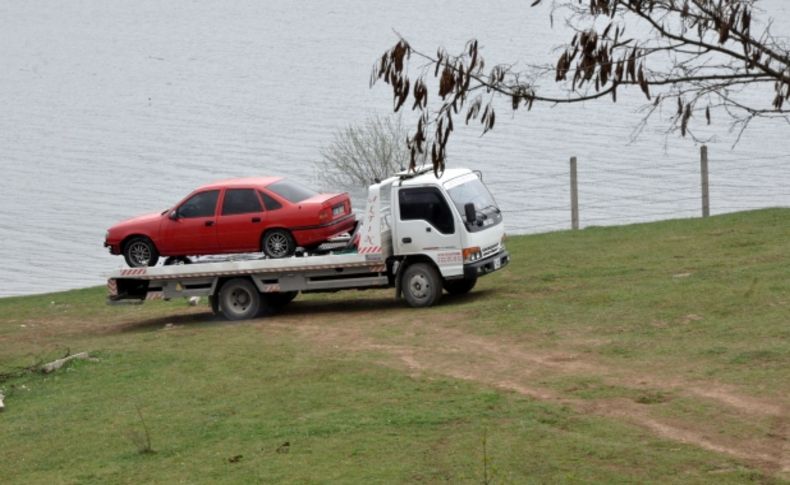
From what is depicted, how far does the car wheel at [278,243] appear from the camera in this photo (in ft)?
70.6

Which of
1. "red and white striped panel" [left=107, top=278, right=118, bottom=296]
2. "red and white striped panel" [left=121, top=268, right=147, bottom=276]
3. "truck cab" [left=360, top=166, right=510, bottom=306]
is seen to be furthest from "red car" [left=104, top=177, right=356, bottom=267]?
"truck cab" [left=360, top=166, right=510, bottom=306]

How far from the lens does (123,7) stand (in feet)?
395

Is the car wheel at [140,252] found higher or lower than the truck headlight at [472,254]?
higher

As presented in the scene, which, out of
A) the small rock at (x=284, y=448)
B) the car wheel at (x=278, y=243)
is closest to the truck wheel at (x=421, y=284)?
the car wheel at (x=278, y=243)

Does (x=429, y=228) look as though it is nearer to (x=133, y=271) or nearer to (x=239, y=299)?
(x=239, y=299)

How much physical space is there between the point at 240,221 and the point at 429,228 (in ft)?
9.73

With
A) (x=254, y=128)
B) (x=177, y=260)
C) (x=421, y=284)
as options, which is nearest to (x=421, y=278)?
(x=421, y=284)

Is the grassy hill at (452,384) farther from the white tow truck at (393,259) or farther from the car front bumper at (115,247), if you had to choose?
the car front bumper at (115,247)

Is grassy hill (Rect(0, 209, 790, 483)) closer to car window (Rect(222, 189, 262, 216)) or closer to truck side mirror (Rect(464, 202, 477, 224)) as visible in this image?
truck side mirror (Rect(464, 202, 477, 224))

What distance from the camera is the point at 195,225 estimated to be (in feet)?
71.7

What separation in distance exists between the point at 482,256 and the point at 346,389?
6068 millimetres

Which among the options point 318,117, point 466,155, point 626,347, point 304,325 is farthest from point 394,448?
point 318,117

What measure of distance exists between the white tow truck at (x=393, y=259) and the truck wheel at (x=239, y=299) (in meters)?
0.02

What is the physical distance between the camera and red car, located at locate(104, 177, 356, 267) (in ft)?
70.0
